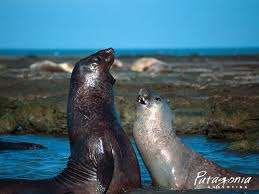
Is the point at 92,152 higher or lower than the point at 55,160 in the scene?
higher

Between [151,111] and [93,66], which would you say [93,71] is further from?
[151,111]

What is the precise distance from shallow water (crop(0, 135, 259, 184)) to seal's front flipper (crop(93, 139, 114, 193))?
1411 mm

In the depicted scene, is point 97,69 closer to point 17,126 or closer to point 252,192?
point 252,192

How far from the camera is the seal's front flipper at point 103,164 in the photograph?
31.2 ft

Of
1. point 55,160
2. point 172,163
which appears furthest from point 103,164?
point 55,160

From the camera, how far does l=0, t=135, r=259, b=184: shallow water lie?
12.1 meters

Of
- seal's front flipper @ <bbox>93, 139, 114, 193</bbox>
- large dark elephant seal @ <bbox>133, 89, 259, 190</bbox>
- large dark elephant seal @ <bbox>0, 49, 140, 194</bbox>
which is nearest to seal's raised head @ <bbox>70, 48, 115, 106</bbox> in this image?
large dark elephant seal @ <bbox>0, 49, 140, 194</bbox>

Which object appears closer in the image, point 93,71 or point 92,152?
point 92,152

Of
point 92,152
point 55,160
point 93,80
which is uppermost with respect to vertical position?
point 93,80

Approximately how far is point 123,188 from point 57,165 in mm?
3270

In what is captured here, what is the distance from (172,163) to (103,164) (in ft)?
3.13

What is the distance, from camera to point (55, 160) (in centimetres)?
1351

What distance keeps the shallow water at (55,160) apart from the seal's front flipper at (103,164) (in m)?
1.41

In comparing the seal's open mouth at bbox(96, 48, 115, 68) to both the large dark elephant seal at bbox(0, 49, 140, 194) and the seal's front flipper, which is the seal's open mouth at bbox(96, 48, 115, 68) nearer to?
the large dark elephant seal at bbox(0, 49, 140, 194)
